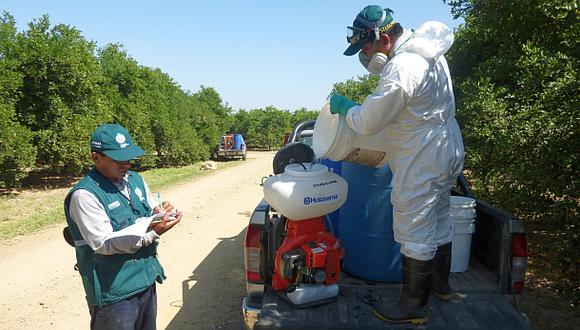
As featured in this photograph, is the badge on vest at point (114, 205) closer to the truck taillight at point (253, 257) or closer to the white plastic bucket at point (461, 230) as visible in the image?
the truck taillight at point (253, 257)

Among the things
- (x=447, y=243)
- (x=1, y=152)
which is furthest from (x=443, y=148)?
(x=1, y=152)

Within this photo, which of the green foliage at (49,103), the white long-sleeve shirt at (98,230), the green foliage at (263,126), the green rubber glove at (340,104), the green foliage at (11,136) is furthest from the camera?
the green foliage at (263,126)

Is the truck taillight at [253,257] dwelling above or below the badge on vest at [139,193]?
below

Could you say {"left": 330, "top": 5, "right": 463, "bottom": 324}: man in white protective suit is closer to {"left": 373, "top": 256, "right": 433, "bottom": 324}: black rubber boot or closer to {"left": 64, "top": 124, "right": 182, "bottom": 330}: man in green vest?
{"left": 373, "top": 256, "right": 433, "bottom": 324}: black rubber boot

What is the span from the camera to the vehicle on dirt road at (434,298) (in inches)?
87.4

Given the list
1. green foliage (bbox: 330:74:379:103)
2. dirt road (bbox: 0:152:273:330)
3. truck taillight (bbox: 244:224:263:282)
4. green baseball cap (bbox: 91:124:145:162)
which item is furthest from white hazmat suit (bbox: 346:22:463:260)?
green foliage (bbox: 330:74:379:103)

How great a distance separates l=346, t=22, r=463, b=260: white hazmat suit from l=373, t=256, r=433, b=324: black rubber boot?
63 millimetres

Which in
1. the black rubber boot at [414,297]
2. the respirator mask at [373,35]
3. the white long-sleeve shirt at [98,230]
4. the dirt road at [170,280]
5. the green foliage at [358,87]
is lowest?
the dirt road at [170,280]

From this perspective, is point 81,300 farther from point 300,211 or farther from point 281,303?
point 300,211

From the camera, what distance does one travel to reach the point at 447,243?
2.54 m

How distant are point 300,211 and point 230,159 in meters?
22.9

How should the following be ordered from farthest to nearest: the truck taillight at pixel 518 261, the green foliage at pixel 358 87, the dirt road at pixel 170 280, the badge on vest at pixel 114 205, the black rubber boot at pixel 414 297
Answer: the green foliage at pixel 358 87
the dirt road at pixel 170 280
the truck taillight at pixel 518 261
the black rubber boot at pixel 414 297
the badge on vest at pixel 114 205

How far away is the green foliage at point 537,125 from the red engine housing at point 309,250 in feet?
6.26

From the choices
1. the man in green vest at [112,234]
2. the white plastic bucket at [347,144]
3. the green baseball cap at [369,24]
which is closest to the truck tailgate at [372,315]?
the man in green vest at [112,234]
